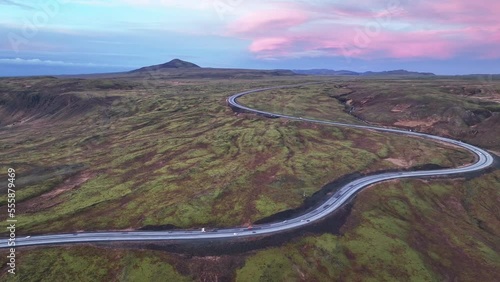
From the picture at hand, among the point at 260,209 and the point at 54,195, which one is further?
the point at 54,195

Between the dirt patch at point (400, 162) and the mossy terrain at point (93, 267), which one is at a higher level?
the dirt patch at point (400, 162)

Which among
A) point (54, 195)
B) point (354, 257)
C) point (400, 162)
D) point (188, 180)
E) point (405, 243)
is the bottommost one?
point (354, 257)

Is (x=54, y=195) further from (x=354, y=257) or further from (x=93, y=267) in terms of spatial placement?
(x=354, y=257)

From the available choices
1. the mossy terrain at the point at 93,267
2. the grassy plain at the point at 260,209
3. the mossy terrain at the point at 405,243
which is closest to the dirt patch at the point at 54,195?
the grassy plain at the point at 260,209

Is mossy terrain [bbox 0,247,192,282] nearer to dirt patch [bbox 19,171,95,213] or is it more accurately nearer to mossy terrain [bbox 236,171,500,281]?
mossy terrain [bbox 236,171,500,281]

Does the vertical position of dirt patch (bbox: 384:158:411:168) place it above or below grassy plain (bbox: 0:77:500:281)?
above

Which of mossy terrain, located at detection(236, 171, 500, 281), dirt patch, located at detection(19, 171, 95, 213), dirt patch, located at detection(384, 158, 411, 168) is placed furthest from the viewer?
dirt patch, located at detection(384, 158, 411, 168)

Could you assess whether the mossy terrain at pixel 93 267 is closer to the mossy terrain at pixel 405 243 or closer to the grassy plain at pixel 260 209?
the grassy plain at pixel 260 209

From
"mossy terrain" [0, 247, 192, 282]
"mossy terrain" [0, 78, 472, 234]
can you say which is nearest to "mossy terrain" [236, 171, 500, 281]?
"mossy terrain" [0, 78, 472, 234]

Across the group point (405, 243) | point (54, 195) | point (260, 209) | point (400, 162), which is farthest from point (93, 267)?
point (400, 162)

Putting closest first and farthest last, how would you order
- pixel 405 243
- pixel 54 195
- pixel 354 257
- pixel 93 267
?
pixel 93 267 → pixel 354 257 → pixel 405 243 → pixel 54 195

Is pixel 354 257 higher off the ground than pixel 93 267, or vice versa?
pixel 93 267
